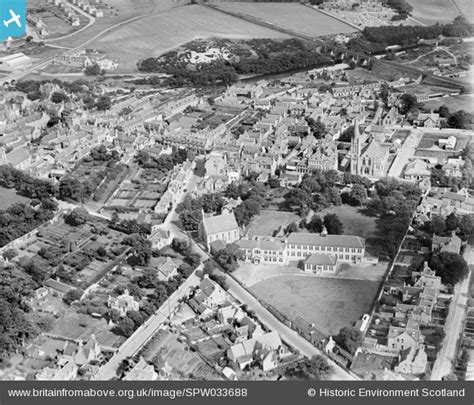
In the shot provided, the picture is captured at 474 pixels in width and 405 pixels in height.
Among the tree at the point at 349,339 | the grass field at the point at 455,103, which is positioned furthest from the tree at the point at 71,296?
the grass field at the point at 455,103

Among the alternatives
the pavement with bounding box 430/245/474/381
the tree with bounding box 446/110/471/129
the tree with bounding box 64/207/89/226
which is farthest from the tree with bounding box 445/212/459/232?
the tree with bounding box 64/207/89/226

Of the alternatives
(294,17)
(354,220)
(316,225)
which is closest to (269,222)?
(316,225)

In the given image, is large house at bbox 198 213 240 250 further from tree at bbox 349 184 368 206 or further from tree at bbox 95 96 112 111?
tree at bbox 95 96 112 111

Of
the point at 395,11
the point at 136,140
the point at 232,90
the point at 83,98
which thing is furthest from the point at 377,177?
the point at 395,11

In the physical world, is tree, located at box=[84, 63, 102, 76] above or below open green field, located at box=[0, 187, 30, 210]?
below

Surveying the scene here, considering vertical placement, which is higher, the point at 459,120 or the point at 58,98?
the point at 459,120

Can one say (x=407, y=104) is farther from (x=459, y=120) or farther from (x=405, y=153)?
(x=405, y=153)
